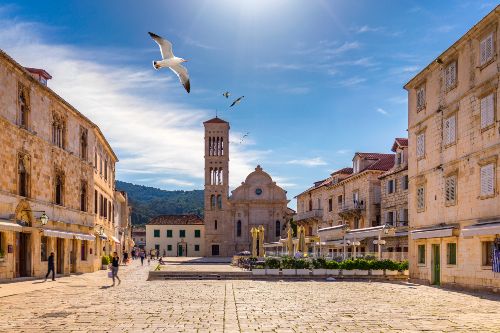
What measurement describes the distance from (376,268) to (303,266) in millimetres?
3989

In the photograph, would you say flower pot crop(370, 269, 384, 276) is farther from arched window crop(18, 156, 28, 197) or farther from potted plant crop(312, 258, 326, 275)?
arched window crop(18, 156, 28, 197)

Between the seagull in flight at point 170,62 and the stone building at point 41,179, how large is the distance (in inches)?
482

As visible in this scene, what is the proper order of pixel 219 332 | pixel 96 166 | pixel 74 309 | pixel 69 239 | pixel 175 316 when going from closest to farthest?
1. pixel 219 332
2. pixel 175 316
3. pixel 74 309
4. pixel 69 239
5. pixel 96 166

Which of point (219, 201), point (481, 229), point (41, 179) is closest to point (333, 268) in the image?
point (481, 229)

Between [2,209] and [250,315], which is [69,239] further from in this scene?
[250,315]

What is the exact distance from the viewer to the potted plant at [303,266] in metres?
32.2

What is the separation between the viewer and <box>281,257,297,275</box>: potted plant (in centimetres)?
3212

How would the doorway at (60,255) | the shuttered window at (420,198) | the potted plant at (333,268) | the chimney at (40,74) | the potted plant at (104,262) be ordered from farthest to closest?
1. the potted plant at (104,262)
2. the doorway at (60,255)
3. the chimney at (40,74)
4. the potted plant at (333,268)
5. the shuttered window at (420,198)

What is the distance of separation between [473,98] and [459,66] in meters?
2.09

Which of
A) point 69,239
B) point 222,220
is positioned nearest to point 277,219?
point 222,220

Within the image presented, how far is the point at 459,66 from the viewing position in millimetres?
25234

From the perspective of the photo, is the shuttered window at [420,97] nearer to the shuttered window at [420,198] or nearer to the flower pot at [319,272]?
the shuttered window at [420,198]

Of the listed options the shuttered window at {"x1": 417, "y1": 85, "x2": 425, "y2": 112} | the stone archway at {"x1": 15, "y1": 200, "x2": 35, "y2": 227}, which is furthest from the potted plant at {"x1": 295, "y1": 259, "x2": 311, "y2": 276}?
the stone archway at {"x1": 15, "y1": 200, "x2": 35, "y2": 227}

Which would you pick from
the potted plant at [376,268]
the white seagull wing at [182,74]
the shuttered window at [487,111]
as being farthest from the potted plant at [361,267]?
the white seagull wing at [182,74]
